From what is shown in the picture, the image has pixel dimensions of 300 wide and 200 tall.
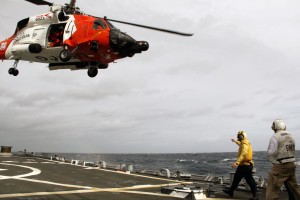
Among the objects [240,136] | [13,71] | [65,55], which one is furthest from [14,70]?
[240,136]

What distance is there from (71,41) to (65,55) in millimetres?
603

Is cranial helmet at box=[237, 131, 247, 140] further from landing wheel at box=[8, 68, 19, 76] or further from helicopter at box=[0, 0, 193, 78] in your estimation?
landing wheel at box=[8, 68, 19, 76]

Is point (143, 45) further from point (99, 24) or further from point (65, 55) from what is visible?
point (65, 55)

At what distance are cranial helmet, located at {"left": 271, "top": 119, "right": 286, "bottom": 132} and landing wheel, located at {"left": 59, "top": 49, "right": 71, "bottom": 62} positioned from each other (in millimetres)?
7759

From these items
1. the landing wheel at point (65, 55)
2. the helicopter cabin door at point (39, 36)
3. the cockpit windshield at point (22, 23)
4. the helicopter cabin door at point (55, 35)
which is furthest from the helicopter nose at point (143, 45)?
the cockpit windshield at point (22, 23)

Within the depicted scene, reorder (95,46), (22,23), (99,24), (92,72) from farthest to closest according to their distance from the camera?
(22,23) → (92,72) → (99,24) → (95,46)

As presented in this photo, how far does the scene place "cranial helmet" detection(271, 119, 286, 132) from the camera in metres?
6.84

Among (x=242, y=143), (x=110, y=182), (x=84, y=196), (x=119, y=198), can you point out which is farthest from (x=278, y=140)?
(x=110, y=182)

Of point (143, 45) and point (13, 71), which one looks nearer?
point (143, 45)

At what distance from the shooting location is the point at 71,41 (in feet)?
39.7

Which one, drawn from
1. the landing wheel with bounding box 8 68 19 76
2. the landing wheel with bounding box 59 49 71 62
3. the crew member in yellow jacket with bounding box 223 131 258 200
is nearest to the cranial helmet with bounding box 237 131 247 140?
the crew member in yellow jacket with bounding box 223 131 258 200

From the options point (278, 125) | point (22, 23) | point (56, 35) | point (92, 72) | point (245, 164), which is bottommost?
point (245, 164)

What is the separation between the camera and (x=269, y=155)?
6777 mm

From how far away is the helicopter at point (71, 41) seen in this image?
11.6 meters
